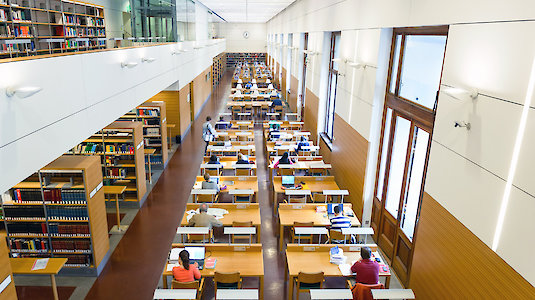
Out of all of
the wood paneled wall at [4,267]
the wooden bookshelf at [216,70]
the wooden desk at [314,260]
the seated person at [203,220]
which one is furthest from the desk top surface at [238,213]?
the wooden bookshelf at [216,70]

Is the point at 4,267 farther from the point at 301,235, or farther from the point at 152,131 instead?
the point at 152,131

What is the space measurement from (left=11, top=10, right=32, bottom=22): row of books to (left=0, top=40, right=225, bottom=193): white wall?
4.40 metres

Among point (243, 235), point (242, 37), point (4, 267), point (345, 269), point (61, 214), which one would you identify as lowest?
point (243, 235)

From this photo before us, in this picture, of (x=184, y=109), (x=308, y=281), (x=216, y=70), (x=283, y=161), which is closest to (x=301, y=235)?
(x=308, y=281)

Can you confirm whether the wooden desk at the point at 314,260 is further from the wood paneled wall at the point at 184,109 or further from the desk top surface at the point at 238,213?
the wood paneled wall at the point at 184,109

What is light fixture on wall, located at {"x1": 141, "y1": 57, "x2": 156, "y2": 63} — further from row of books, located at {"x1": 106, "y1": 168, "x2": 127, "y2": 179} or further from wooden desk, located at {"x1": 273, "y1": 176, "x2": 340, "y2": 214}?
wooden desk, located at {"x1": 273, "y1": 176, "x2": 340, "y2": 214}

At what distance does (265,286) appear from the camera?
6.33m

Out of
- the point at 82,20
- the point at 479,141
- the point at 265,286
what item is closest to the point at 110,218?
the point at 265,286

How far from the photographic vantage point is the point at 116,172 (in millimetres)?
8953

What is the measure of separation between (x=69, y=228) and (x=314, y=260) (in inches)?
168

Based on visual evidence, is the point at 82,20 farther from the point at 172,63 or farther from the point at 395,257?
the point at 395,257

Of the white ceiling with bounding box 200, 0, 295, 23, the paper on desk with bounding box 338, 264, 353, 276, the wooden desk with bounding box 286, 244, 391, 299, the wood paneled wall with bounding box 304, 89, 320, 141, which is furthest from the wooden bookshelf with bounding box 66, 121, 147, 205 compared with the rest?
the white ceiling with bounding box 200, 0, 295, 23

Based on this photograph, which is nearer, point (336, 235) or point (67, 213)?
point (67, 213)

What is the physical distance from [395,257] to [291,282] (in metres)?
2.20
